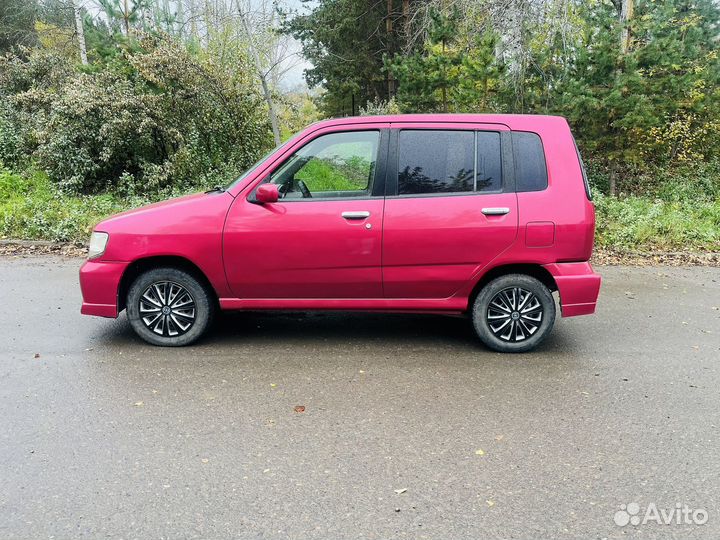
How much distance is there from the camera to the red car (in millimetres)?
4961

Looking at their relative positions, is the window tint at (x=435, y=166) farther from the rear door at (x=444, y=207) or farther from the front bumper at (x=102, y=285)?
the front bumper at (x=102, y=285)

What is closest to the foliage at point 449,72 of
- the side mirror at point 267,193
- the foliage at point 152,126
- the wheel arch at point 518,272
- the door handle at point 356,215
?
the foliage at point 152,126

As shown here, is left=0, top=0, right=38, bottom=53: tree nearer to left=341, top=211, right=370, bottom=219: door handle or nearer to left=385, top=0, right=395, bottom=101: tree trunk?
left=385, top=0, right=395, bottom=101: tree trunk

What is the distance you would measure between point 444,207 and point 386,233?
0.52 m

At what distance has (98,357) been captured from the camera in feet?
16.5

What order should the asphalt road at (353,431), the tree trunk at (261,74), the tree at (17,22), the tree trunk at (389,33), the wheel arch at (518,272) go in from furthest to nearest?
the tree at (17,22), the tree trunk at (389,33), the tree trunk at (261,74), the wheel arch at (518,272), the asphalt road at (353,431)

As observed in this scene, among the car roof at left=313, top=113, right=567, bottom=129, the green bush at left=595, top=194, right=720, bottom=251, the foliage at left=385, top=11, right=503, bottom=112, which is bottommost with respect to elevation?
the green bush at left=595, top=194, right=720, bottom=251

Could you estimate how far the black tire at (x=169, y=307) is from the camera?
518 cm

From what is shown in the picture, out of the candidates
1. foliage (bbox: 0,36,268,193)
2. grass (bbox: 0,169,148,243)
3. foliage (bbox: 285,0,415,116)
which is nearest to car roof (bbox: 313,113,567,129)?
grass (bbox: 0,169,148,243)

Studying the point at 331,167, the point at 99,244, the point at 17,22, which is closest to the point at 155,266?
the point at 99,244

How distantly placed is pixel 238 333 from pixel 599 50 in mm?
10972

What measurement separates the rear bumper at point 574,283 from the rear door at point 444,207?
498mm

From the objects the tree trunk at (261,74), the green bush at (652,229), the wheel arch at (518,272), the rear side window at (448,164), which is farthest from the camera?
the tree trunk at (261,74)

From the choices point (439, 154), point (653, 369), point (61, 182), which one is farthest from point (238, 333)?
point (61, 182)
